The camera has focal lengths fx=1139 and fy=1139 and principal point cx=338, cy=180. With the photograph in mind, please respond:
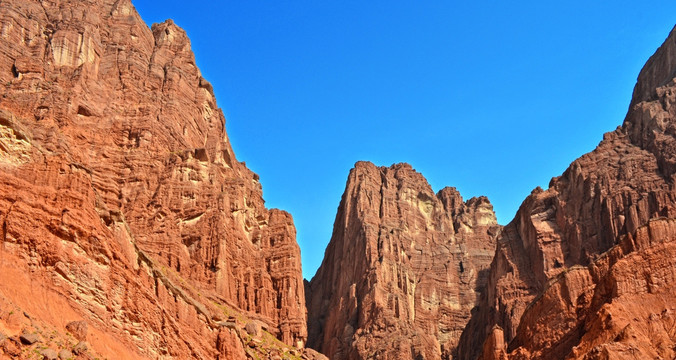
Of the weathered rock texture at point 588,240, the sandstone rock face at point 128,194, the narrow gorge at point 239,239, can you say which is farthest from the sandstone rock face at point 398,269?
the sandstone rock face at point 128,194

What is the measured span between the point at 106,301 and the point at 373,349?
67.8 metres

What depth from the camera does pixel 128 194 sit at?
103 m

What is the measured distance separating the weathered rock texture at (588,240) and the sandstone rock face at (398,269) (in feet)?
33.2

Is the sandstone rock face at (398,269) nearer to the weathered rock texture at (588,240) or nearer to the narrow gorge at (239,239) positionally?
the narrow gorge at (239,239)

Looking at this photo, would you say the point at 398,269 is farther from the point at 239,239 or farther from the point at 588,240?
the point at 239,239

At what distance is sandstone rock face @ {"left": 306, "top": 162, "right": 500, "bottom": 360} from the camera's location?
450 ft

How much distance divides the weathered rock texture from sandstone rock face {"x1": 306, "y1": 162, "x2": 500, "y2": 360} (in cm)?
1013

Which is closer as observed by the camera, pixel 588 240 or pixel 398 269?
pixel 588 240

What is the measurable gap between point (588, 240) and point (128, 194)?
52677 millimetres

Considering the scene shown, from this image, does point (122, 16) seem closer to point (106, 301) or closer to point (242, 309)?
point (242, 309)

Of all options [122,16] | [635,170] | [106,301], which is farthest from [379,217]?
[106,301]

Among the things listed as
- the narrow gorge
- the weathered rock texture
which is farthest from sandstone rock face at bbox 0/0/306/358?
the weathered rock texture

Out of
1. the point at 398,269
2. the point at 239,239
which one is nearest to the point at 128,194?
the point at 239,239

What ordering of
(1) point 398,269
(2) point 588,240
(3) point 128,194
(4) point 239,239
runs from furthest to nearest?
(1) point 398,269, (2) point 588,240, (4) point 239,239, (3) point 128,194
